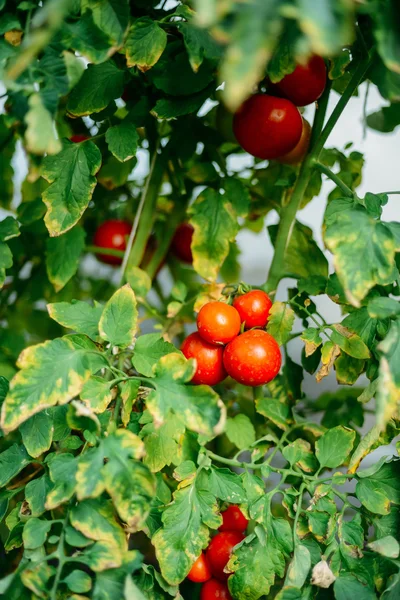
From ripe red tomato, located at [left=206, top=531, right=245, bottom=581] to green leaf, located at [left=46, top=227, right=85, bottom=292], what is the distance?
1.31 ft

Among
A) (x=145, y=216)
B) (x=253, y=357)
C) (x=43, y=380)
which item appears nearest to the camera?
(x=43, y=380)

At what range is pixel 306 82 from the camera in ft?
2.24

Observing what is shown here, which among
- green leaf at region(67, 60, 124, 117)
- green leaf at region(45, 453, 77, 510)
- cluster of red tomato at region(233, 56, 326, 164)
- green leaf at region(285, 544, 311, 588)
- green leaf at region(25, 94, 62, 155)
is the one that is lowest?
green leaf at region(285, 544, 311, 588)

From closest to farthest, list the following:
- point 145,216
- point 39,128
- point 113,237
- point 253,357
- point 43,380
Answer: point 39,128, point 43,380, point 253,357, point 145,216, point 113,237

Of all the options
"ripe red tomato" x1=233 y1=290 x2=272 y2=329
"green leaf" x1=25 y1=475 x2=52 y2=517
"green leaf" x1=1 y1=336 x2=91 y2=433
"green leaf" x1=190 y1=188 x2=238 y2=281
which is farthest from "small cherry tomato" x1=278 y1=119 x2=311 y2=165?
"green leaf" x1=25 y1=475 x2=52 y2=517

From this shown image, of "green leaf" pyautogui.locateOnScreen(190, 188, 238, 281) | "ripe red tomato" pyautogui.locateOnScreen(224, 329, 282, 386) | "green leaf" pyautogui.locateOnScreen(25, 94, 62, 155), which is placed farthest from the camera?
"green leaf" pyautogui.locateOnScreen(190, 188, 238, 281)

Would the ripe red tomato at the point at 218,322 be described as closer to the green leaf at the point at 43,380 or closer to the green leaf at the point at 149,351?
the green leaf at the point at 149,351

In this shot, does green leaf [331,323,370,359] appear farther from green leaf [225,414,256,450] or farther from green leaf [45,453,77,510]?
green leaf [45,453,77,510]

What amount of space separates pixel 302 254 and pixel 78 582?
528 millimetres

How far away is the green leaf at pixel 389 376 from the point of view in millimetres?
480

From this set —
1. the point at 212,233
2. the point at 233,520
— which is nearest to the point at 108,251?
the point at 212,233

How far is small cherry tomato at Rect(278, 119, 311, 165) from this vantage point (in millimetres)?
800

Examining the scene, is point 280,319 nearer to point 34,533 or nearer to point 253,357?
point 253,357

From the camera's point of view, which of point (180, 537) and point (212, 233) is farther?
point (212, 233)
